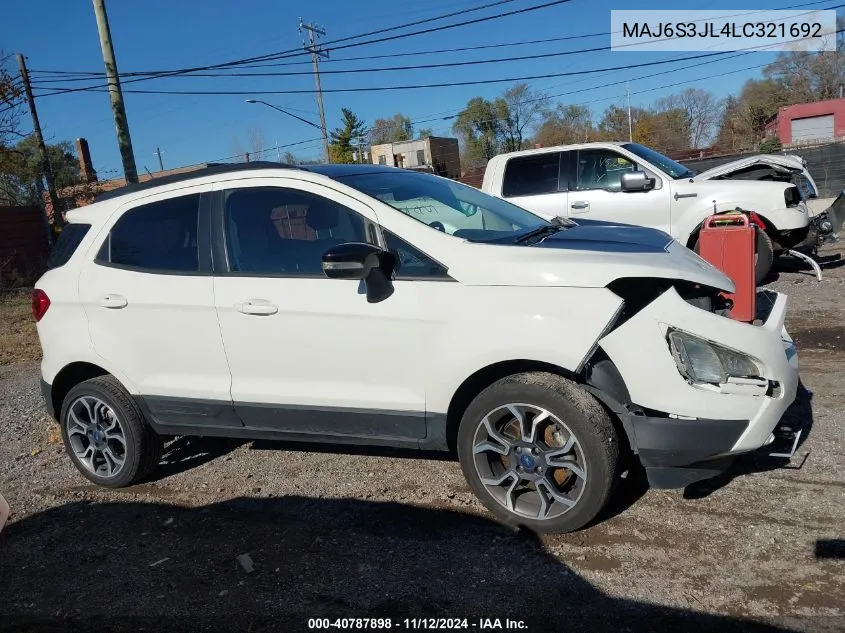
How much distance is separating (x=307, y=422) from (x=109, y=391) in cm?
145

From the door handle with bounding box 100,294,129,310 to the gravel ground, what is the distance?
1232mm

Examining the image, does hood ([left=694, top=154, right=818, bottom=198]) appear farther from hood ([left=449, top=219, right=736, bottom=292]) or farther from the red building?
the red building

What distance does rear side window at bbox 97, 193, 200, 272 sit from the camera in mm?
4063

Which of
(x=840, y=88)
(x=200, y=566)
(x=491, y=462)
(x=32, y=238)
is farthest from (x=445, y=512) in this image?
(x=840, y=88)

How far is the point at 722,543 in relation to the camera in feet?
10.3

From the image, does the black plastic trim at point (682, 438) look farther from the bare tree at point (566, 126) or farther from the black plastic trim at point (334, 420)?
the bare tree at point (566, 126)

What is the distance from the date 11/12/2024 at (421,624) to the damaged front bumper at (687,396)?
984 millimetres

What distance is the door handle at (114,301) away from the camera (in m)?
4.16

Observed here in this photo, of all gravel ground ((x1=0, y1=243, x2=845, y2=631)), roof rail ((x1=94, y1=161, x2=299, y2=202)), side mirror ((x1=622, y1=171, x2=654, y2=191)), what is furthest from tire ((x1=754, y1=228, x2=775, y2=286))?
roof rail ((x1=94, y1=161, x2=299, y2=202))

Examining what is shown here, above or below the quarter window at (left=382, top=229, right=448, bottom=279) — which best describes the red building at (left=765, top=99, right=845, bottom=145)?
above

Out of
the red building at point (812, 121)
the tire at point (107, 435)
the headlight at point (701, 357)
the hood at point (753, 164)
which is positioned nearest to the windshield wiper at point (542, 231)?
the headlight at point (701, 357)

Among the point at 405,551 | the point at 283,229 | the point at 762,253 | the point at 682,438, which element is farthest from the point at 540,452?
the point at 762,253

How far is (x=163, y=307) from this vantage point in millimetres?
4027

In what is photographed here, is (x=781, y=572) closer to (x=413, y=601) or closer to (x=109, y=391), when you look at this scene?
(x=413, y=601)
